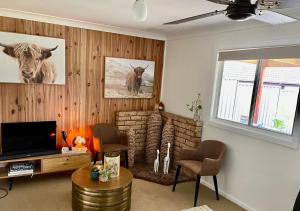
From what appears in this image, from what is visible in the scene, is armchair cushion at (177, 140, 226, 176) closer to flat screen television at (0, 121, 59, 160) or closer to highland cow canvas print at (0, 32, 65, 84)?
flat screen television at (0, 121, 59, 160)

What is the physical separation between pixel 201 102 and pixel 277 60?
126 centimetres

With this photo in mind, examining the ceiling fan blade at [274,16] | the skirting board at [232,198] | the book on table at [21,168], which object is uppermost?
the ceiling fan blade at [274,16]

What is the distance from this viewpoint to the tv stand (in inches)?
124

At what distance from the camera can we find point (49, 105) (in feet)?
11.9

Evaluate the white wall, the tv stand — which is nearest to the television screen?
the tv stand

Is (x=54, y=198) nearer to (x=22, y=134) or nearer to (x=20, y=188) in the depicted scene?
(x=20, y=188)

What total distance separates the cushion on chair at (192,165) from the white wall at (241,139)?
44cm

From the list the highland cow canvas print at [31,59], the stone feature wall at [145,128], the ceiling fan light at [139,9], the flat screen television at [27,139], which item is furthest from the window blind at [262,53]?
the flat screen television at [27,139]

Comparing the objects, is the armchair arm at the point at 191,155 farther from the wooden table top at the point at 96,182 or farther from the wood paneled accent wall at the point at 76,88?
the wood paneled accent wall at the point at 76,88

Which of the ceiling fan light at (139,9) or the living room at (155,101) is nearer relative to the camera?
the ceiling fan light at (139,9)

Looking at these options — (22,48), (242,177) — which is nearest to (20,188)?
(22,48)

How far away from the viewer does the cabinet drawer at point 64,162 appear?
326 centimetres

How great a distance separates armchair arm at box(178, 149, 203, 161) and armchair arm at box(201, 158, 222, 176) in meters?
0.38

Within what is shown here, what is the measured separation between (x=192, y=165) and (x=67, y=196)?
1.69 metres
